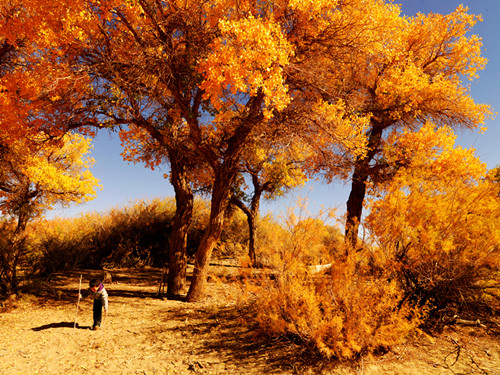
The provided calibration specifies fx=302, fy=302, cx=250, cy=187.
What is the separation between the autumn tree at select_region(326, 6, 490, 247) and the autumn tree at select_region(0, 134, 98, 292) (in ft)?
33.9

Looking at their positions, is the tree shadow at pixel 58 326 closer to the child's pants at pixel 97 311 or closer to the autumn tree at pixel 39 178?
the child's pants at pixel 97 311

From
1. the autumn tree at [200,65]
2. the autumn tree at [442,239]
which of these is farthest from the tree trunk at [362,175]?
the autumn tree at [442,239]

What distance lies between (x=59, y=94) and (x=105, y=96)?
1105 millimetres

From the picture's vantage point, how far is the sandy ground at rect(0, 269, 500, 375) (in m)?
4.91

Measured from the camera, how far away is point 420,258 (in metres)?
6.27

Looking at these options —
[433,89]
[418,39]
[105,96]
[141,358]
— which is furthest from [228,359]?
[418,39]

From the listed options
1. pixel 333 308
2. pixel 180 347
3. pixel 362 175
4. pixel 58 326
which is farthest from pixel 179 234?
pixel 362 175

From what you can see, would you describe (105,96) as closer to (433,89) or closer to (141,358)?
(141,358)

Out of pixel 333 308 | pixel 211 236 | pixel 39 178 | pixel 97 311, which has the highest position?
pixel 39 178

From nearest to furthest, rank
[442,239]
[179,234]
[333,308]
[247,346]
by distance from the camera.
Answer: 1. [333,308]
2. [247,346]
3. [442,239]
4. [179,234]

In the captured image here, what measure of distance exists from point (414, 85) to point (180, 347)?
1012 centimetres

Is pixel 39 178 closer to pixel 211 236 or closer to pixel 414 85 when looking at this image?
pixel 211 236

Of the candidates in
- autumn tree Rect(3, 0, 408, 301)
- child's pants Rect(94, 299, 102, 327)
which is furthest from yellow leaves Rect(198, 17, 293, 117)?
child's pants Rect(94, 299, 102, 327)

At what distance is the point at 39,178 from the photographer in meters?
12.0
